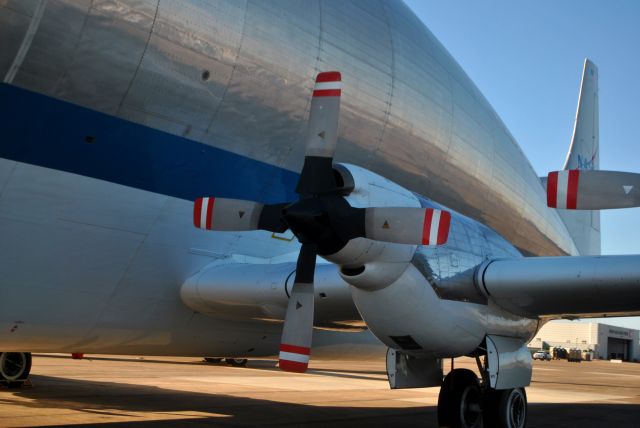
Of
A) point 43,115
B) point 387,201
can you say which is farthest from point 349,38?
point 43,115

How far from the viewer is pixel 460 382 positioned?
10.5 m

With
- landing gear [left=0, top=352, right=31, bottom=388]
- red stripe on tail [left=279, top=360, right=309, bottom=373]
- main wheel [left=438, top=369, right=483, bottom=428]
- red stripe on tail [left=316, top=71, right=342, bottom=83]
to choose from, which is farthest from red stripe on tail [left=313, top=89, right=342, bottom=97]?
landing gear [left=0, top=352, right=31, bottom=388]

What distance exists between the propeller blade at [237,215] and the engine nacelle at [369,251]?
2.45ft

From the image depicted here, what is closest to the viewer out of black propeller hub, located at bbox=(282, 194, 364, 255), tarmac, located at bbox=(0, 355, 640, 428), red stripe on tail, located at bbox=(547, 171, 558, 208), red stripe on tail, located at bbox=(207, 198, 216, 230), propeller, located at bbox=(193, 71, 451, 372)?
red stripe on tail, located at bbox=(547, 171, 558, 208)

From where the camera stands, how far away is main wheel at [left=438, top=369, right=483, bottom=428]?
1037 cm

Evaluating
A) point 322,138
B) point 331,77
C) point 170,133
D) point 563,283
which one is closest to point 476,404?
point 563,283

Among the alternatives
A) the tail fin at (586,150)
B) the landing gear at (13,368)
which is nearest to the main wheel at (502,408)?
the landing gear at (13,368)

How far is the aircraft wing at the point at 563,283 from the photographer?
8.87 metres

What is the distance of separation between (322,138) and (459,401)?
4606mm

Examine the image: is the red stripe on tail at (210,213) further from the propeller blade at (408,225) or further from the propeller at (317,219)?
the propeller blade at (408,225)

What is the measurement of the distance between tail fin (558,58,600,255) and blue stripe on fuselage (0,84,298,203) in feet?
43.1

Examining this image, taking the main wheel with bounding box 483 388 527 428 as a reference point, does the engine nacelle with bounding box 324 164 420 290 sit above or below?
above

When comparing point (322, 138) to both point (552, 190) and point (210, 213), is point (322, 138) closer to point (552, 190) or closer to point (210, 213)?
point (210, 213)

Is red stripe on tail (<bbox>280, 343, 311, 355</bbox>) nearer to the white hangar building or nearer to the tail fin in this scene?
the tail fin
